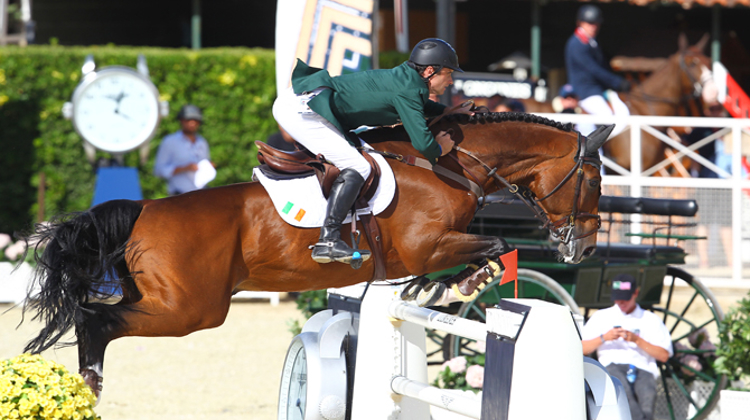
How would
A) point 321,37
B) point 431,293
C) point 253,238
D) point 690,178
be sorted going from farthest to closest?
point 690,178 < point 321,37 < point 431,293 < point 253,238

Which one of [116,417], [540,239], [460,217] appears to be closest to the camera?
[460,217]

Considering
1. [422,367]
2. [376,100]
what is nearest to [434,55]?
[376,100]

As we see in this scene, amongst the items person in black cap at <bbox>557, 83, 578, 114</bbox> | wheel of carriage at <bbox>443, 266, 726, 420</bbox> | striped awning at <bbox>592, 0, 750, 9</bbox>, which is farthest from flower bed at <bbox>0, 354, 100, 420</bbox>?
striped awning at <bbox>592, 0, 750, 9</bbox>

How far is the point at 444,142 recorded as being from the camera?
3920 millimetres

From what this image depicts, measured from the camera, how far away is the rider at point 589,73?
9.67 meters

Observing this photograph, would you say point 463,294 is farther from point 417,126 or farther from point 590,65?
point 590,65

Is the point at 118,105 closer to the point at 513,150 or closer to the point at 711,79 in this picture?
the point at 513,150

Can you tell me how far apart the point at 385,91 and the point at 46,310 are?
1.82m

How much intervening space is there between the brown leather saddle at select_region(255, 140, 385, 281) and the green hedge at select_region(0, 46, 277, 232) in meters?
6.98

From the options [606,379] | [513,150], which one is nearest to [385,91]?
[513,150]

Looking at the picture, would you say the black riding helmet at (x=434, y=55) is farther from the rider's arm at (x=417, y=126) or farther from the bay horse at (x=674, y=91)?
the bay horse at (x=674, y=91)

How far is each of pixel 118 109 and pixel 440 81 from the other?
5.86 meters

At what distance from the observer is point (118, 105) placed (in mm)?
8836

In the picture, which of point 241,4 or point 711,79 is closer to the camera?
point 711,79
